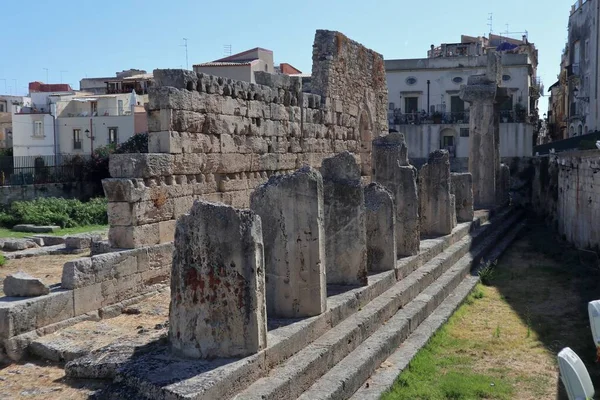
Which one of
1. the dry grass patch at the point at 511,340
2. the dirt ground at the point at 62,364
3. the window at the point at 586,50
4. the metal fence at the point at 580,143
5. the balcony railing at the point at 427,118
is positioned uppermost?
the window at the point at 586,50

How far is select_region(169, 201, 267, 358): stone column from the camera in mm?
5121

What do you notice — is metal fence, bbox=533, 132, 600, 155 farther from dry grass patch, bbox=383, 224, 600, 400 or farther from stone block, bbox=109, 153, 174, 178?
stone block, bbox=109, 153, 174, 178

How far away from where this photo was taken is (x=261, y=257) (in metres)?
5.32

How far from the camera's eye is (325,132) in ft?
51.1

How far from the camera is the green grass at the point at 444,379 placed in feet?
20.6

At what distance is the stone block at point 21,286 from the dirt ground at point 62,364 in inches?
20.7

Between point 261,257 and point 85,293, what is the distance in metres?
3.32

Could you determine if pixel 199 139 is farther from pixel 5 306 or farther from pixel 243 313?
pixel 243 313

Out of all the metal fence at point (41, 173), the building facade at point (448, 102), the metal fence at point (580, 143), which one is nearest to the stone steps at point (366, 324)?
the metal fence at point (580, 143)

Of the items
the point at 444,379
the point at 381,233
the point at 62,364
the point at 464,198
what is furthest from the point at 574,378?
the point at 464,198

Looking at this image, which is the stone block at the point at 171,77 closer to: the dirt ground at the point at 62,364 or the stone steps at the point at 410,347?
the dirt ground at the point at 62,364

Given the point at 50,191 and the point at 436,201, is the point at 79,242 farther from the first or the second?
the point at 50,191

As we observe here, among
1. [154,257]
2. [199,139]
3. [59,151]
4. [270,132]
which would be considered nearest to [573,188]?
[270,132]

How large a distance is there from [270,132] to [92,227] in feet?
26.8
